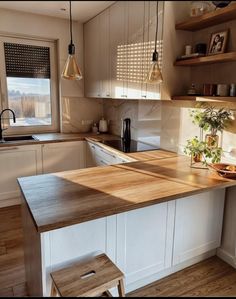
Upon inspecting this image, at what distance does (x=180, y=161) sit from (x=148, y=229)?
792 millimetres

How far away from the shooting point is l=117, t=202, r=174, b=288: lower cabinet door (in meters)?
1.58

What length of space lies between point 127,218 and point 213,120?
1077 mm

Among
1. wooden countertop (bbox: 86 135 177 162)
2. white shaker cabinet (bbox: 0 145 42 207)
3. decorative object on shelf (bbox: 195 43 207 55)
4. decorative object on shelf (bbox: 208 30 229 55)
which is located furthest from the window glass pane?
decorative object on shelf (bbox: 208 30 229 55)

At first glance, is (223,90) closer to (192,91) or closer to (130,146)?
(192,91)

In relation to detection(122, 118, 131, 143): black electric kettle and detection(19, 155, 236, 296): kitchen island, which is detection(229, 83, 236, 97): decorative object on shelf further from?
detection(122, 118, 131, 143): black electric kettle

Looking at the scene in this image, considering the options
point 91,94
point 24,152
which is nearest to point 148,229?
point 24,152

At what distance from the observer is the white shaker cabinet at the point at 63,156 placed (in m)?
3.18

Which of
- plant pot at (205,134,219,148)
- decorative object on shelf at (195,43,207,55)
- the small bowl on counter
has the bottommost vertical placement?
the small bowl on counter

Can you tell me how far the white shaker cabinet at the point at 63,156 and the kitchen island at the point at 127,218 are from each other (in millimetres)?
1400

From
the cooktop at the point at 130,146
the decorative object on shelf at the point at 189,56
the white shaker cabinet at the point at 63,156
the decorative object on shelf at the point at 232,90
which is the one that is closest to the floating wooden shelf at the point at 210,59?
the decorative object on shelf at the point at 189,56

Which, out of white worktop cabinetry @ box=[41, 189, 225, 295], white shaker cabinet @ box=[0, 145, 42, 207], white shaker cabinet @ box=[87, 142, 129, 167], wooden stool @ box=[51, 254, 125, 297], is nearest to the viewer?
wooden stool @ box=[51, 254, 125, 297]

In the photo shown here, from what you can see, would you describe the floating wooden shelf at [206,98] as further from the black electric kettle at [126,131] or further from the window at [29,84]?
the window at [29,84]

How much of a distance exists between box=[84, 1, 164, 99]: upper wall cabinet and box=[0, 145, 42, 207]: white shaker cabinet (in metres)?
1.16

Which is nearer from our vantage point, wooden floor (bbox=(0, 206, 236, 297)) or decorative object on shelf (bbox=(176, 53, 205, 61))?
wooden floor (bbox=(0, 206, 236, 297))
